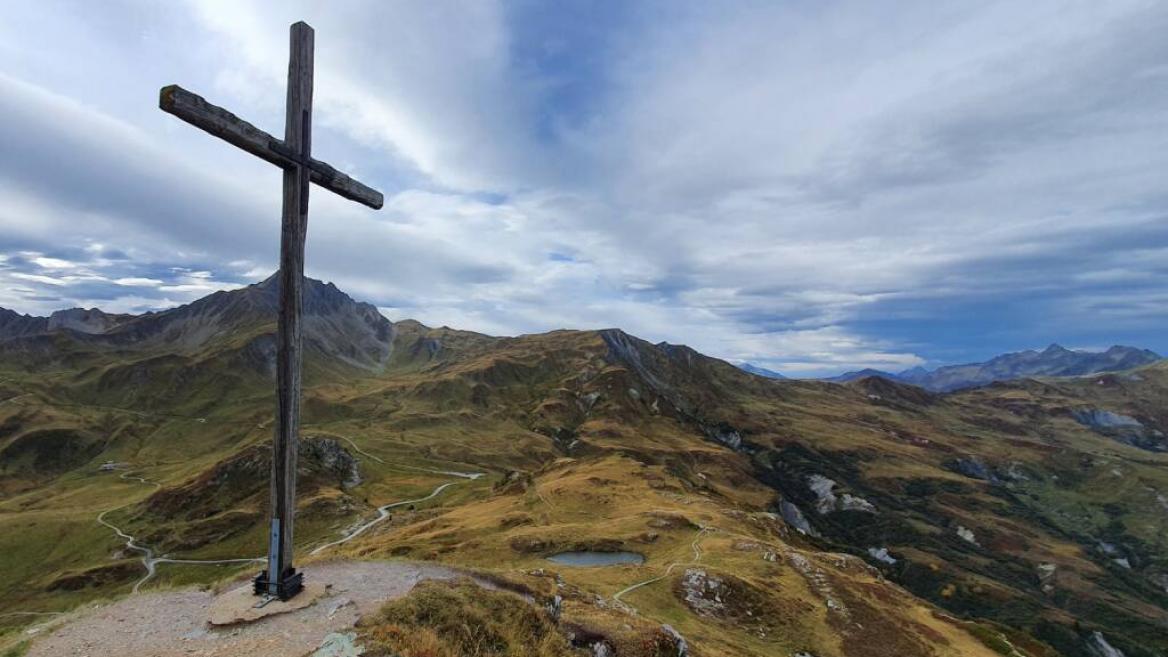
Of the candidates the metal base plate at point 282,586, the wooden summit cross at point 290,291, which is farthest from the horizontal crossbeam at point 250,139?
the metal base plate at point 282,586

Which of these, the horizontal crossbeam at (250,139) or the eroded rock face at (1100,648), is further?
the eroded rock face at (1100,648)

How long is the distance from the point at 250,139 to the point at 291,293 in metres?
4.40

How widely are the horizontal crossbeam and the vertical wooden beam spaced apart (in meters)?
0.35

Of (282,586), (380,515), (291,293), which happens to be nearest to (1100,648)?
(380,515)

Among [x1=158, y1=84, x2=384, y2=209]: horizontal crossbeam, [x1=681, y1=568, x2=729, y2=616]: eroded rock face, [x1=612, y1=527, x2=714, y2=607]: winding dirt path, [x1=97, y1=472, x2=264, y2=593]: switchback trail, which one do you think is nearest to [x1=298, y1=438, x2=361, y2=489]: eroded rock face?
[x1=97, y1=472, x2=264, y2=593]: switchback trail

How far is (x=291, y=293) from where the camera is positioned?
17.5 m

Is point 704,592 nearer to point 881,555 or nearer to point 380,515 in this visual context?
point 380,515

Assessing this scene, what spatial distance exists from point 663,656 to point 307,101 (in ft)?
74.7

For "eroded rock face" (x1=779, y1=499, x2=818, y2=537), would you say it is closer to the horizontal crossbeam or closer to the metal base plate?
the metal base plate

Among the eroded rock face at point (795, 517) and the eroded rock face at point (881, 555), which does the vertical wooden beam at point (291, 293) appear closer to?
the eroded rock face at point (881, 555)

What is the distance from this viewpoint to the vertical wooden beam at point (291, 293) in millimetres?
16969

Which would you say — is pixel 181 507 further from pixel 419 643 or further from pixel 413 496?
pixel 419 643

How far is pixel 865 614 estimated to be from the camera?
159ft

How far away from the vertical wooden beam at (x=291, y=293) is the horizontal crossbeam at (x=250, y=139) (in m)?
0.35
